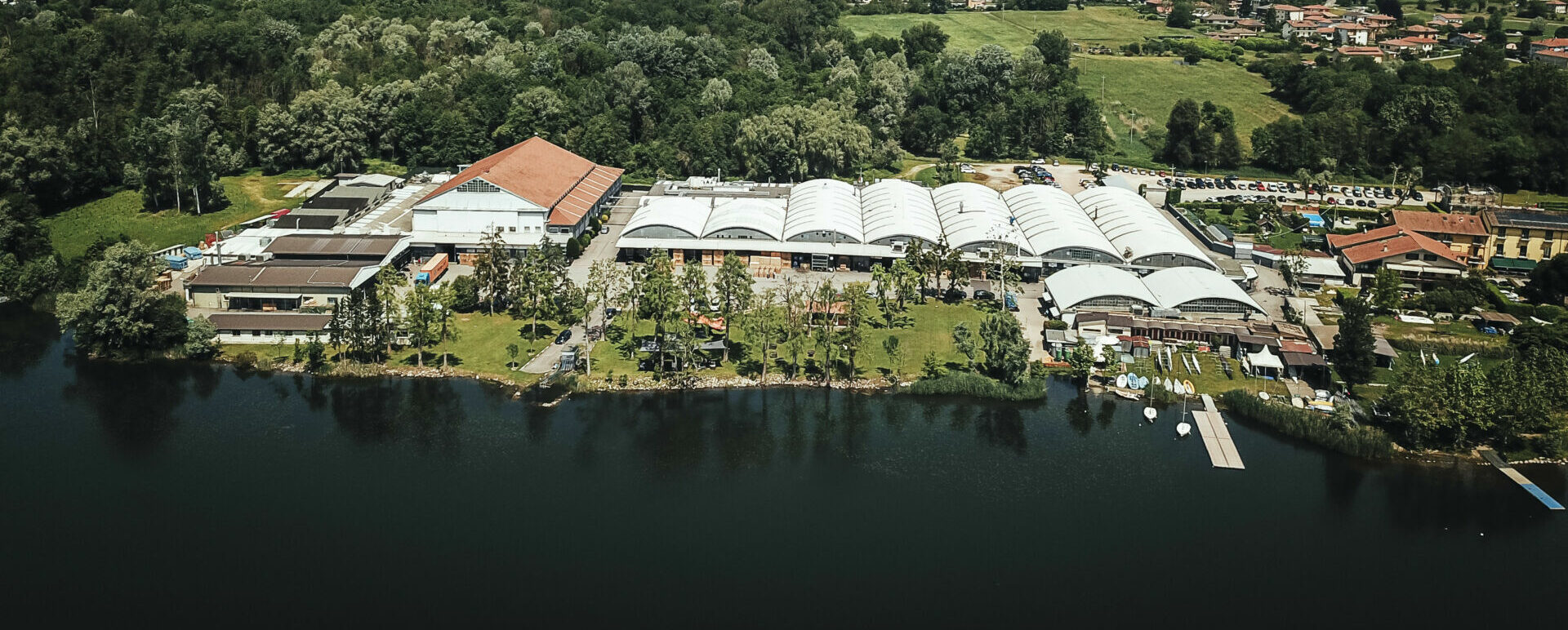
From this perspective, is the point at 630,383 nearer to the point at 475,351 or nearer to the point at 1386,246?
the point at 475,351

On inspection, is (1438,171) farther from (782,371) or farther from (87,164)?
(87,164)

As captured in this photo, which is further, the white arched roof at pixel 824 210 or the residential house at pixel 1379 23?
the residential house at pixel 1379 23

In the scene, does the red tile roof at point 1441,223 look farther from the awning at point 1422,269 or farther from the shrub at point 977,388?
the shrub at point 977,388

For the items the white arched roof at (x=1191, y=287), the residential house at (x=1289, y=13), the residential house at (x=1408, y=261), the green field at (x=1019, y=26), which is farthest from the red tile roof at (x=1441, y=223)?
the residential house at (x=1289, y=13)

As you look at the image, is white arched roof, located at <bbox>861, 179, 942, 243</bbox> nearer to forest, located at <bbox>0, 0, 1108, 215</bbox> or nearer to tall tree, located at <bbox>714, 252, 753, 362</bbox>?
forest, located at <bbox>0, 0, 1108, 215</bbox>

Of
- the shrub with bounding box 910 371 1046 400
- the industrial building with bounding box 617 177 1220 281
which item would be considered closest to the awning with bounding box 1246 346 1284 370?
the shrub with bounding box 910 371 1046 400

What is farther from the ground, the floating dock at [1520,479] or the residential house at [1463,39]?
the residential house at [1463,39]

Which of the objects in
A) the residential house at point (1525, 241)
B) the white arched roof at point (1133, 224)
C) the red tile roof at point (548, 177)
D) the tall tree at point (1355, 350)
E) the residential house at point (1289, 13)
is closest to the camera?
the tall tree at point (1355, 350)
